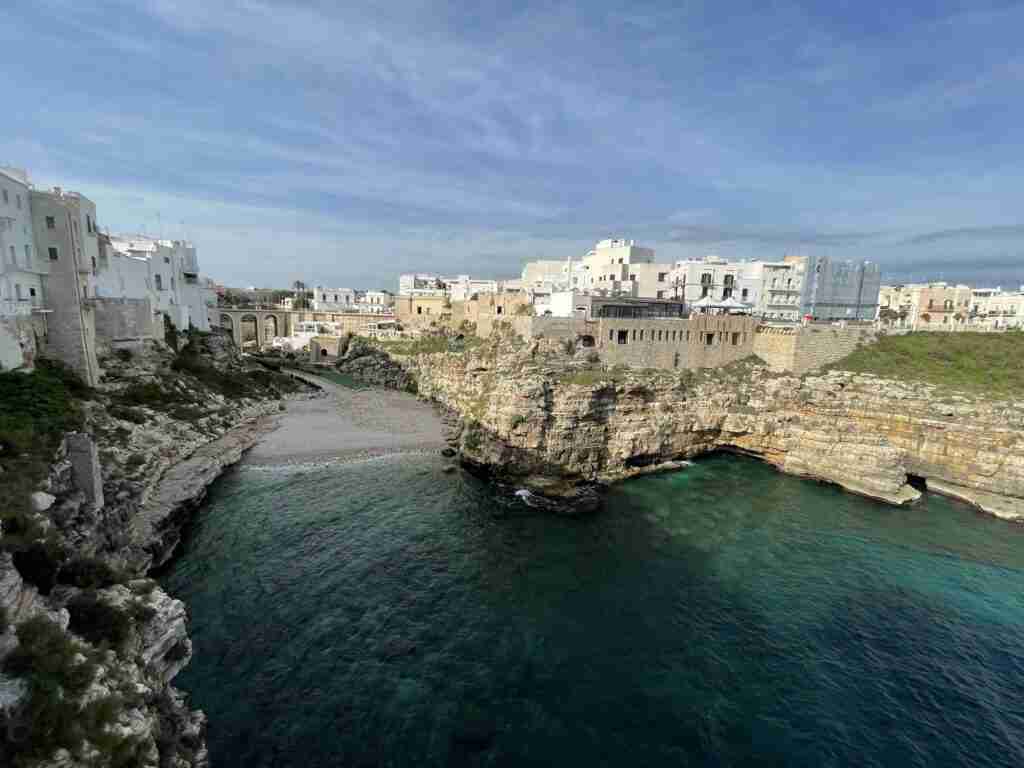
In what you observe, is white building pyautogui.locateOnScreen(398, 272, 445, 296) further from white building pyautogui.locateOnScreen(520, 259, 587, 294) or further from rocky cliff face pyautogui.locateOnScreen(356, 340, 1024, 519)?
rocky cliff face pyautogui.locateOnScreen(356, 340, 1024, 519)

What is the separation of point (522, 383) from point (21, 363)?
3291 cm

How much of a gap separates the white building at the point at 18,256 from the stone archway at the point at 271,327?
257 feet

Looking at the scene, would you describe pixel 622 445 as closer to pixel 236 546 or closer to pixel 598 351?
pixel 598 351

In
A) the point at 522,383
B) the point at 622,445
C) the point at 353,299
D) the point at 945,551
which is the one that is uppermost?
the point at 353,299

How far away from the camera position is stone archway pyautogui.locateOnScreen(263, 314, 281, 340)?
109 meters

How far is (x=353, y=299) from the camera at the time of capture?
128 metres

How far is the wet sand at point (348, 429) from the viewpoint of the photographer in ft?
139

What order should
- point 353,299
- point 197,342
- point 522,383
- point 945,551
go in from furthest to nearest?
point 353,299 → point 197,342 → point 522,383 → point 945,551

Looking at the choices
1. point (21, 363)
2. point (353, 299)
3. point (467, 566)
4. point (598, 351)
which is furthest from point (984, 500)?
point (353, 299)

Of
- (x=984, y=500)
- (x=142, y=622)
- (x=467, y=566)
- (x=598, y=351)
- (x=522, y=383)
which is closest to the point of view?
(x=142, y=622)

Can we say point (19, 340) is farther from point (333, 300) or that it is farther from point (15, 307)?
point (333, 300)

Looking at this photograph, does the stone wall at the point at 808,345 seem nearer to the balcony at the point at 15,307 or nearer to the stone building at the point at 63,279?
the stone building at the point at 63,279

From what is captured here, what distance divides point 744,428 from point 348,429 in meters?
39.1

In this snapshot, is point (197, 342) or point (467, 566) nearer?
point (467, 566)
